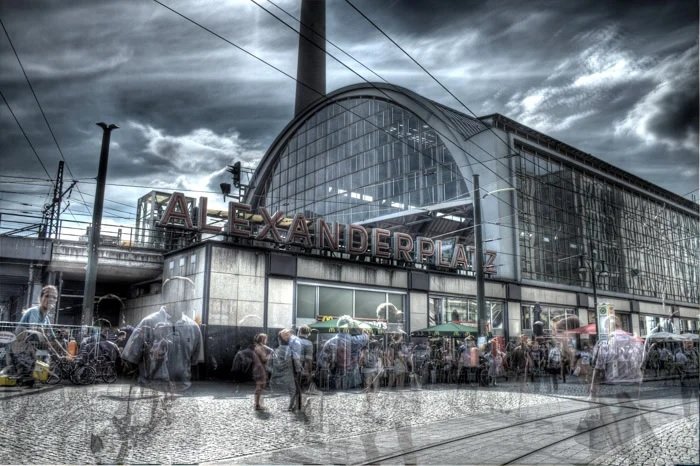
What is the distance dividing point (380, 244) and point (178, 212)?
35.0ft

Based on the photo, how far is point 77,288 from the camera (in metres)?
33.1

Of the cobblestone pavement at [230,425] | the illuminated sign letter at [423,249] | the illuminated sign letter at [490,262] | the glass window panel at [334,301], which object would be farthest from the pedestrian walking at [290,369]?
the illuminated sign letter at [490,262]

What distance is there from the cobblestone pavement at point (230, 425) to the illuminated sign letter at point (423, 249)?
1480cm

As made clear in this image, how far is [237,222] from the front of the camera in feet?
80.6

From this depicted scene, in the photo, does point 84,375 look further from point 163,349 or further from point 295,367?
point 163,349

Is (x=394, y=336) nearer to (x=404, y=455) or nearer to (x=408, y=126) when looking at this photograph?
(x=404, y=455)

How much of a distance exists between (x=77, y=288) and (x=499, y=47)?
33589 mm

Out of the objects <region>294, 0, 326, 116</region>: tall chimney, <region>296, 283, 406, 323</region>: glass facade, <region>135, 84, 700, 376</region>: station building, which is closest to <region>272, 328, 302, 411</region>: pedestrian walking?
<region>135, 84, 700, 376</region>: station building

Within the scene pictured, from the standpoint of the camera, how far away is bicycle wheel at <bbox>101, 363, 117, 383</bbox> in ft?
55.9

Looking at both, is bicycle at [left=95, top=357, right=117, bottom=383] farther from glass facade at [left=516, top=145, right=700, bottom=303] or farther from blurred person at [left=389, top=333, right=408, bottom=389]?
glass facade at [left=516, top=145, right=700, bottom=303]

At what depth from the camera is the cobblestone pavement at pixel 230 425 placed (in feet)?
23.8

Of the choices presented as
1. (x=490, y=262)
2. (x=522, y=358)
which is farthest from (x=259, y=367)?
(x=490, y=262)

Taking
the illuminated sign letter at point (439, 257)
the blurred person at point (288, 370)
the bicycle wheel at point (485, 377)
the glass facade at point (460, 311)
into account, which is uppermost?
the illuminated sign letter at point (439, 257)

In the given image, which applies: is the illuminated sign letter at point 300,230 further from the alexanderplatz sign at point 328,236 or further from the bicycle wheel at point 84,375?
the bicycle wheel at point 84,375
